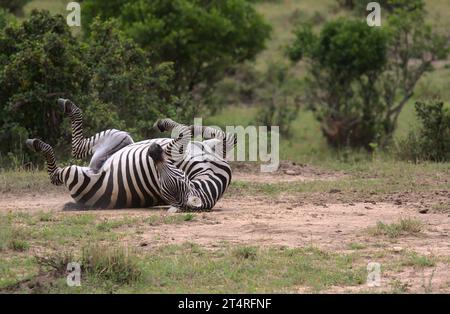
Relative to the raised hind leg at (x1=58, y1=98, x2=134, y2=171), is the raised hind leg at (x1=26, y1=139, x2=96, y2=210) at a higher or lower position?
lower

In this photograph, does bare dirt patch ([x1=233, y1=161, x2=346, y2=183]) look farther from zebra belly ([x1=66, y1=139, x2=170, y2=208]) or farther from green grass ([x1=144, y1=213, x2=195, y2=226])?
green grass ([x1=144, y1=213, x2=195, y2=226])

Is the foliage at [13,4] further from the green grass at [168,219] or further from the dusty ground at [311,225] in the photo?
the green grass at [168,219]

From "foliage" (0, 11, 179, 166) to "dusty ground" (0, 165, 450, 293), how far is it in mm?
2128

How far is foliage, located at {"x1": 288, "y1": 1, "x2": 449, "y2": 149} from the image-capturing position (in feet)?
53.3

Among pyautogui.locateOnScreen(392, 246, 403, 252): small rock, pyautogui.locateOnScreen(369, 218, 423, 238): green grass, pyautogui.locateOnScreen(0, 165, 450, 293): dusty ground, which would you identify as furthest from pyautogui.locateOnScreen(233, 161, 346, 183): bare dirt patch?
pyautogui.locateOnScreen(392, 246, 403, 252): small rock

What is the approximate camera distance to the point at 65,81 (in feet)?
38.1

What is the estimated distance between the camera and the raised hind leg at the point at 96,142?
898cm

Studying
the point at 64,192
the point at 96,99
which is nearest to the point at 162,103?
the point at 96,99

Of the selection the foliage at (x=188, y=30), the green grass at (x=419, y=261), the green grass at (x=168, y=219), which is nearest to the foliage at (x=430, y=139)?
the foliage at (x=188, y=30)

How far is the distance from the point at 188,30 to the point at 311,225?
30.2 feet

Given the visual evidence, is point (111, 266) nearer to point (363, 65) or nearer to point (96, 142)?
point (96, 142)

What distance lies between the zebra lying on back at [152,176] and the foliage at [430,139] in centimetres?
459
